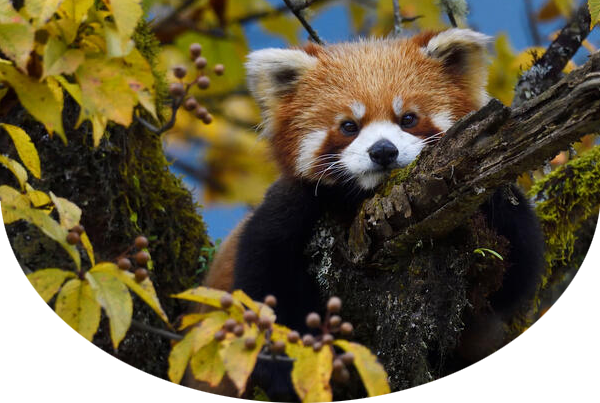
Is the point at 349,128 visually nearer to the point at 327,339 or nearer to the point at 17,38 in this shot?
the point at 327,339

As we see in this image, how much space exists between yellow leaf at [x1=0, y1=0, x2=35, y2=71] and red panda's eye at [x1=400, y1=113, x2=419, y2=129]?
3.71 feet

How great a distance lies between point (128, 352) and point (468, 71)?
1453mm

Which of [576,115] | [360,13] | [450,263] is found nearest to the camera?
[576,115]

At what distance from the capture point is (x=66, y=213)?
1944 millimetres

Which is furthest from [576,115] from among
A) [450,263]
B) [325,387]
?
[325,387]

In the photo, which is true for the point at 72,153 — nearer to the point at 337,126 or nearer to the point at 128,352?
the point at 128,352

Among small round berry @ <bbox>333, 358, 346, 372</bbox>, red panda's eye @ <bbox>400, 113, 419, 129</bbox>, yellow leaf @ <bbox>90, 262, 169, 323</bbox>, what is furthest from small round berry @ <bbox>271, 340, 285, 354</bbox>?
red panda's eye @ <bbox>400, 113, 419, 129</bbox>

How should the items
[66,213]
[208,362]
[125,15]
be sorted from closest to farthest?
1. [125,15]
2. [208,362]
3. [66,213]

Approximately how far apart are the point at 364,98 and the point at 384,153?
267mm

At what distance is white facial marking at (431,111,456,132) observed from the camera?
7.97 ft

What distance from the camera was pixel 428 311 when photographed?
235cm

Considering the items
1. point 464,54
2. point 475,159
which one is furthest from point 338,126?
point 475,159

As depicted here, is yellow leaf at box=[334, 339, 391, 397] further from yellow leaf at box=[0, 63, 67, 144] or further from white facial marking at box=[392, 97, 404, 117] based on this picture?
white facial marking at box=[392, 97, 404, 117]

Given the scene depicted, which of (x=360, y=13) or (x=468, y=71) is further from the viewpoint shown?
(x=360, y=13)
